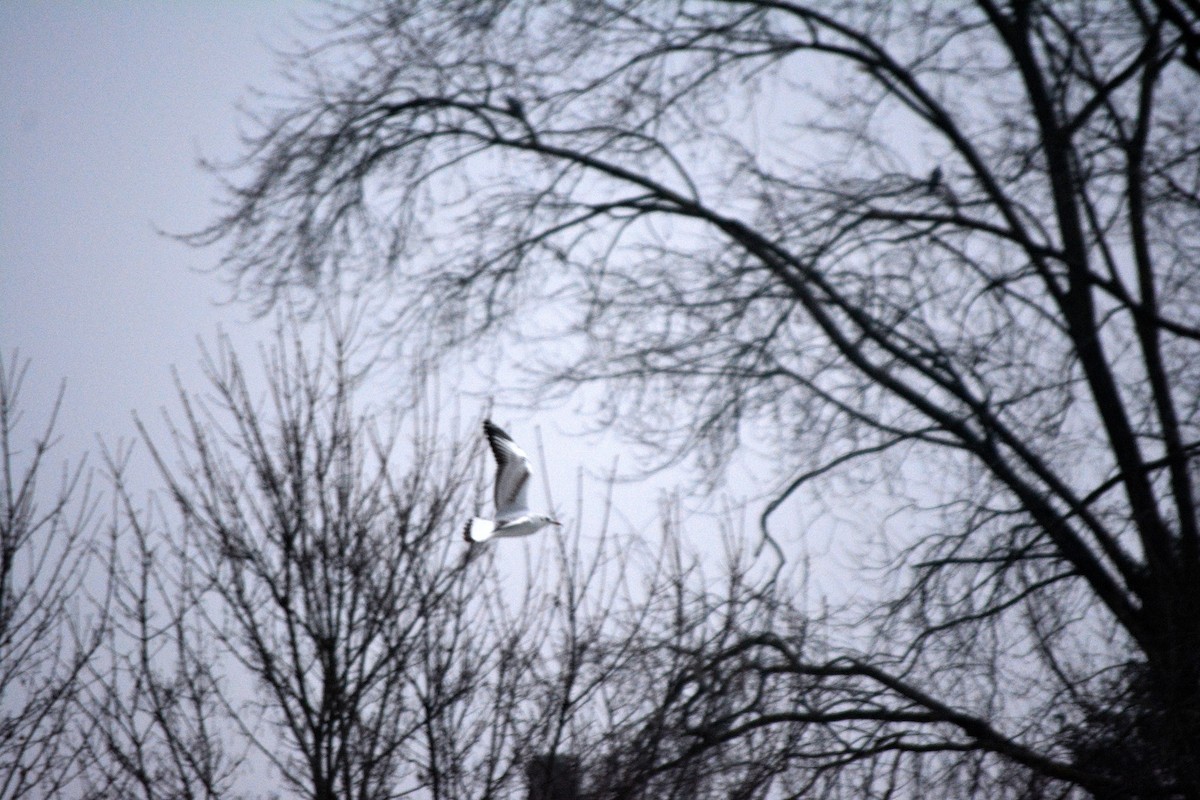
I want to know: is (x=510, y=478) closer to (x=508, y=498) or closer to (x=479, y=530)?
(x=508, y=498)

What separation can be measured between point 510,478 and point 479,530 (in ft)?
1.77

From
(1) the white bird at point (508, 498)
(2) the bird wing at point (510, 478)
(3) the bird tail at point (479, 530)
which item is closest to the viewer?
(3) the bird tail at point (479, 530)

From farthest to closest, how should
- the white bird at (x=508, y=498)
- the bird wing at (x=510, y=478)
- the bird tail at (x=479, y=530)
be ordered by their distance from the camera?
1. the bird wing at (x=510, y=478)
2. the white bird at (x=508, y=498)
3. the bird tail at (x=479, y=530)

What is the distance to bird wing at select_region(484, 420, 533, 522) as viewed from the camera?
5449 millimetres

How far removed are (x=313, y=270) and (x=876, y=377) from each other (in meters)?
3.82

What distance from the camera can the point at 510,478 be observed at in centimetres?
556

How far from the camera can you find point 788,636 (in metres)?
7.23

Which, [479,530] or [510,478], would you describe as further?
[510,478]

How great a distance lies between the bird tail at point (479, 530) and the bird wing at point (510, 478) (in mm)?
104

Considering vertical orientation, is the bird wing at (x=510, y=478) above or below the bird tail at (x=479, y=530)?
above

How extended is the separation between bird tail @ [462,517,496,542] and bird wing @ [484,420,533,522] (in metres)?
0.10

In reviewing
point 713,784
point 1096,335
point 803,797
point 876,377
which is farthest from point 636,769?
point 1096,335

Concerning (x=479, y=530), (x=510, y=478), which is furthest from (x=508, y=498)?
(x=479, y=530)

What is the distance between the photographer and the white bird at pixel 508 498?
517 cm
